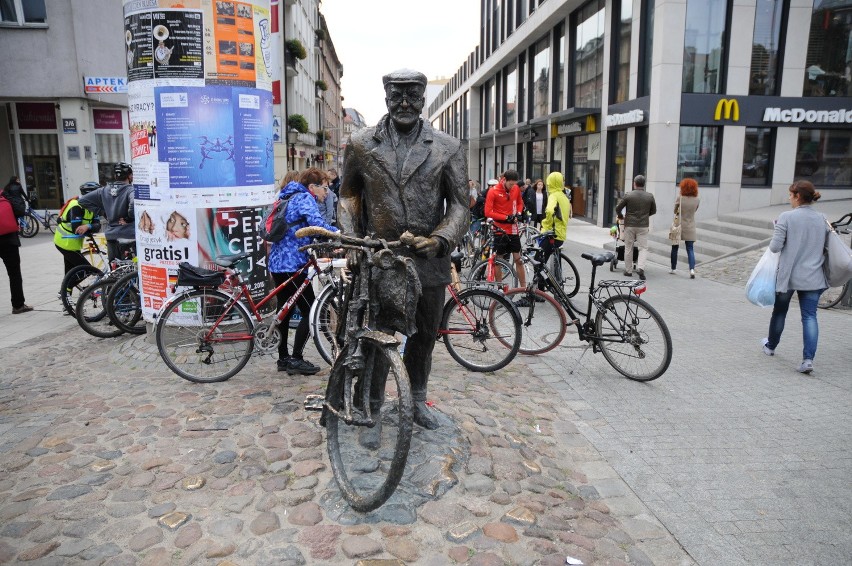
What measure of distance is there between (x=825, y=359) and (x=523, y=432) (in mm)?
3993

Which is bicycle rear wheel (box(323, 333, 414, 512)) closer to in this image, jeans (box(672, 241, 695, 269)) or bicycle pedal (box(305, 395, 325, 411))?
bicycle pedal (box(305, 395, 325, 411))

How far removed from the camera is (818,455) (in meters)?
4.36

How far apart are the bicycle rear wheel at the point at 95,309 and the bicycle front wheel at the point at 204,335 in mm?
1973

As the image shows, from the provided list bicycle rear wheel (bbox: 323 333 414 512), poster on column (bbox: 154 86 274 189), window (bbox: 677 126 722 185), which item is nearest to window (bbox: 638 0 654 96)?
window (bbox: 677 126 722 185)

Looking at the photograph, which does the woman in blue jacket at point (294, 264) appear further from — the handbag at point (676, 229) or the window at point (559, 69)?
the window at point (559, 69)

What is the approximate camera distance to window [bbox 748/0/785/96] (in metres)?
17.3

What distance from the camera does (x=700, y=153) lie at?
1791cm

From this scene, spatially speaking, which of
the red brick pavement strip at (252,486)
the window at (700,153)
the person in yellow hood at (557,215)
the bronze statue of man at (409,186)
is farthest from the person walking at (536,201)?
the bronze statue of man at (409,186)

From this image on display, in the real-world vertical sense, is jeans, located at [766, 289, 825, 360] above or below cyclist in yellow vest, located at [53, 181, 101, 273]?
below

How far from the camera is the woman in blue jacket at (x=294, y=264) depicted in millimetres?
5930

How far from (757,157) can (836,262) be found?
13416 mm

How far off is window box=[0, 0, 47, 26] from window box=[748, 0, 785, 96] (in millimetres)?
21935

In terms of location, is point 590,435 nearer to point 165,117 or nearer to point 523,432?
point 523,432

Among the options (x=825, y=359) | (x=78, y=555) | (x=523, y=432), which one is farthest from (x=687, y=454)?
(x=78, y=555)
